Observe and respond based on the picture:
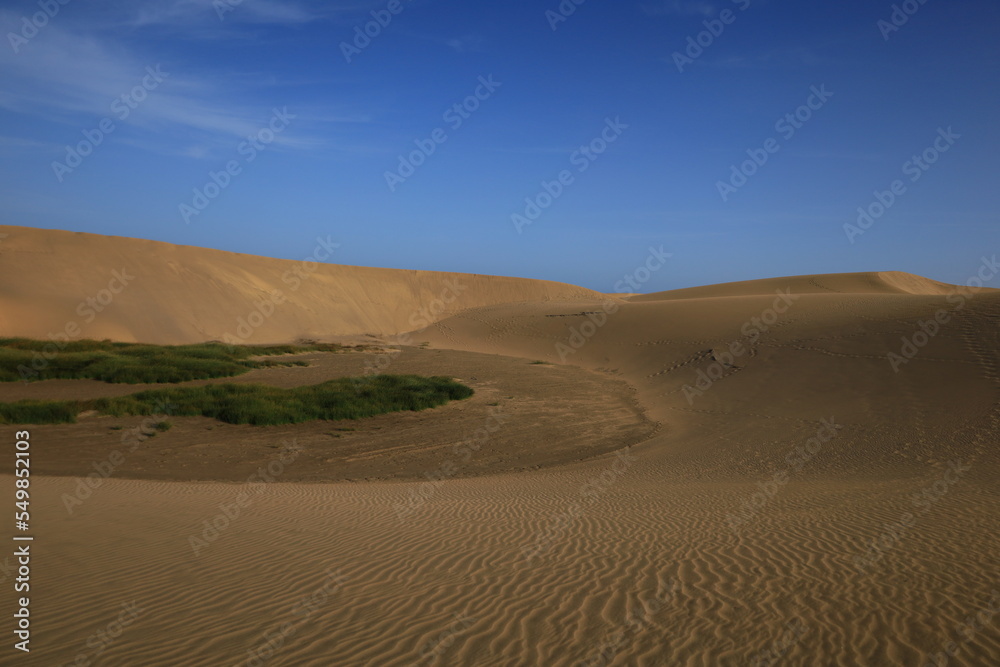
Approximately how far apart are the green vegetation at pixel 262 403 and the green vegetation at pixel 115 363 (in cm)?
379

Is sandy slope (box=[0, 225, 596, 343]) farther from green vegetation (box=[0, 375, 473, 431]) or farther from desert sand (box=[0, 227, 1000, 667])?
green vegetation (box=[0, 375, 473, 431])

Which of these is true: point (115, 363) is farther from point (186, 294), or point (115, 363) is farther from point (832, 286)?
point (832, 286)

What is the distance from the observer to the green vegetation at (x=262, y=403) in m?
15.9

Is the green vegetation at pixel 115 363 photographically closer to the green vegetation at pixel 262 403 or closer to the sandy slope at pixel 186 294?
the green vegetation at pixel 262 403

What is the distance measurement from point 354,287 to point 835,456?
201 feet

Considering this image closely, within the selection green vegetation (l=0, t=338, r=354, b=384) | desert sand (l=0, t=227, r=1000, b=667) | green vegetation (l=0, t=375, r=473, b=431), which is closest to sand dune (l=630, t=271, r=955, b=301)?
desert sand (l=0, t=227, r=1000, b=667)

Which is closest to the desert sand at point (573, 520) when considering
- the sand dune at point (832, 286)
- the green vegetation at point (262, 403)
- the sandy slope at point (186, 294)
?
the green vegetation at point (262, 403)

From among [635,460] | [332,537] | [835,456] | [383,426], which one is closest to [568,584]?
[332,537]

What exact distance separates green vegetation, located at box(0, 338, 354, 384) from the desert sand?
1807 millimetres

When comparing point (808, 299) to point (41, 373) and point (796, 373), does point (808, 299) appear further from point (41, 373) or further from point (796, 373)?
point (41, 373)

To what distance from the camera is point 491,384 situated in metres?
24.1

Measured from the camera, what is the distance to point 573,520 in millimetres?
8422

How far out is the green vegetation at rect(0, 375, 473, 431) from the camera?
15.9m

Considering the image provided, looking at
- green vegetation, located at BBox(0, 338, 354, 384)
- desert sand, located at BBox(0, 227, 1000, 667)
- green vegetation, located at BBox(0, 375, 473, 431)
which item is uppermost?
green vegetation, located at BBox(0, 338, 354, 384)
